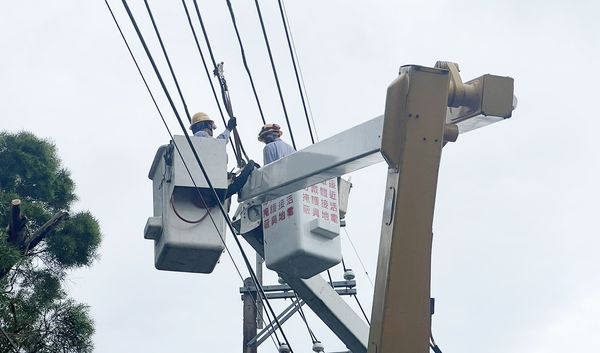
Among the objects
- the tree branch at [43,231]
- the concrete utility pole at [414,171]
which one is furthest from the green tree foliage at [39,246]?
the concrete utility pole at [414,171]

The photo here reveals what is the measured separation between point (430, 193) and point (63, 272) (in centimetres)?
978

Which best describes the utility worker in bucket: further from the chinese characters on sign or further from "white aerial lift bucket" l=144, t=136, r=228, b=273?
"white aerial lift bucket" l=144, t=136, r=228, b=273

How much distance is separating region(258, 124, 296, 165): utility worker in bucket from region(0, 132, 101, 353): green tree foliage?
4.93 metres

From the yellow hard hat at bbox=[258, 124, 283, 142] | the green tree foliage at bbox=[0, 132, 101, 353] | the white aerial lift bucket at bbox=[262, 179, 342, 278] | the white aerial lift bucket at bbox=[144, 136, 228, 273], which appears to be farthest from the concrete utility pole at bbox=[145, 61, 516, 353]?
the green tree foliage at bbox=[0, 132, 101, 353]

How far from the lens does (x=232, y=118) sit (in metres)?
8.08

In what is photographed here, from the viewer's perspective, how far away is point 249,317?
14.2 m

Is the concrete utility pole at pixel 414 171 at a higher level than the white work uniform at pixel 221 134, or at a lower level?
lower

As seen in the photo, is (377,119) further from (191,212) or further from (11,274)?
(11,274)

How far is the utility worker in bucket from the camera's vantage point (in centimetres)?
852

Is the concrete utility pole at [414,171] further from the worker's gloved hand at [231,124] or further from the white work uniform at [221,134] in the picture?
the worker's gloved hand at [231,124]

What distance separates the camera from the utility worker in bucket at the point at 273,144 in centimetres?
852

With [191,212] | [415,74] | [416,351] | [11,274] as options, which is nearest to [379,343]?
[416,351]

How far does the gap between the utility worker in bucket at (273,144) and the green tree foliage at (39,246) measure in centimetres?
493

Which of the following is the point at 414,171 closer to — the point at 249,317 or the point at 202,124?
the point at 202,124
